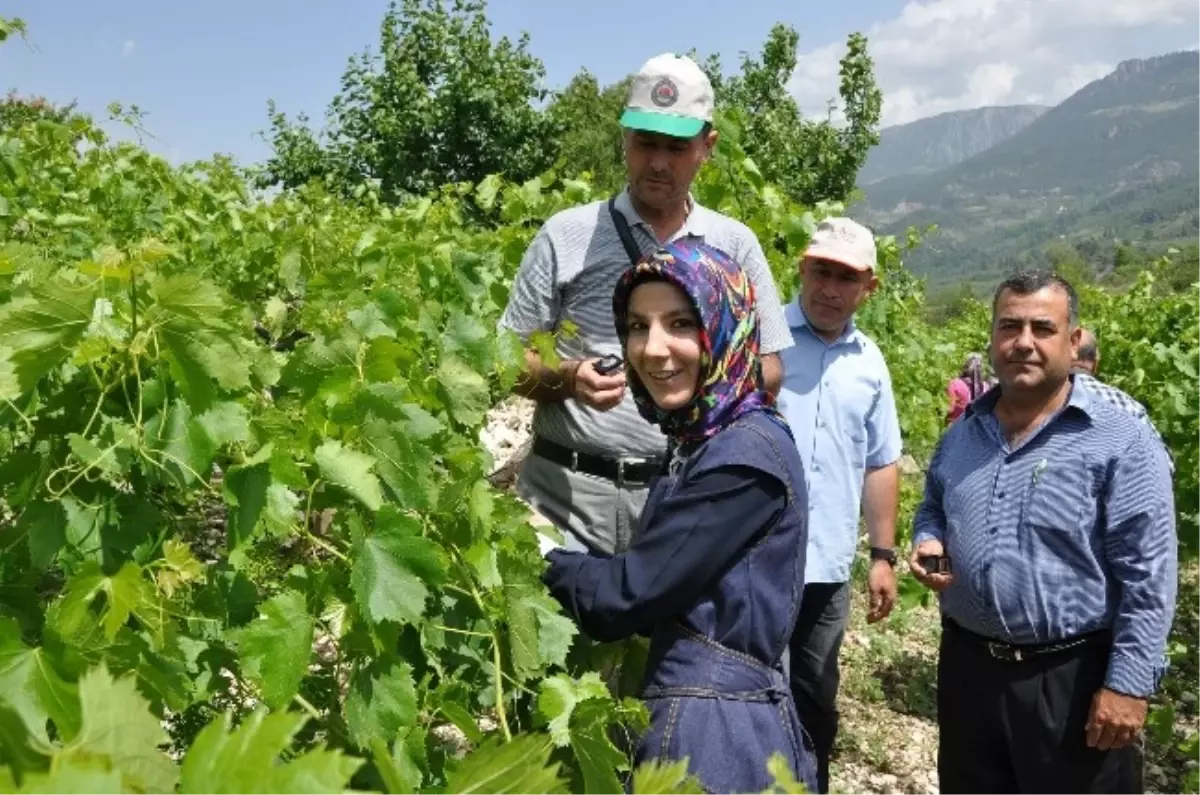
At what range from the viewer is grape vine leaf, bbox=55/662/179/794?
51 cm

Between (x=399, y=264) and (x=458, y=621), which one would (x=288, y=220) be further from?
(x=458, y=621)

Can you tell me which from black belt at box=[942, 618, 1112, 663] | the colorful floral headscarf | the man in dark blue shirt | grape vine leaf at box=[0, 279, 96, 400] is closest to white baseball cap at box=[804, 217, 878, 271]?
the man in dark blue shirt

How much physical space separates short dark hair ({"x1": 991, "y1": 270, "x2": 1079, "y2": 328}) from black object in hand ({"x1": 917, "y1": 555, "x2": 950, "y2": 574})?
2.14 ft

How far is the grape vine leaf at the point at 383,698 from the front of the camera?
4.89ft

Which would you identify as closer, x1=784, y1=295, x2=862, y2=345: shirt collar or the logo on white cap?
the logo on white cap

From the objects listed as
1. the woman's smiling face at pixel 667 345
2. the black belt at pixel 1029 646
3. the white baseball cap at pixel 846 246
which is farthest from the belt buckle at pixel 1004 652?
the woman's smiling face at pixel 667 345

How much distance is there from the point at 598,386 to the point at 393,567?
77cm

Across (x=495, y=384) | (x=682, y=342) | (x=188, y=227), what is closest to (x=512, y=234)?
(x=188, y=227)

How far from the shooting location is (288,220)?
21.4 feet

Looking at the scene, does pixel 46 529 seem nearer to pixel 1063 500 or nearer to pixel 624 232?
pixel 624 232

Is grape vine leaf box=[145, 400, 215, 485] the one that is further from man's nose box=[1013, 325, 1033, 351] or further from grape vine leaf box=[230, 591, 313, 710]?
man's nose box=[1013, 325, 1033, 351]

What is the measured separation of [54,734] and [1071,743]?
2186 millimetres

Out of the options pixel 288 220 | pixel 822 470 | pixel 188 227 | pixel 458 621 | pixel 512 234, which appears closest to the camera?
pixel 458 621

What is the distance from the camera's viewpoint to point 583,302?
2.54 meters
